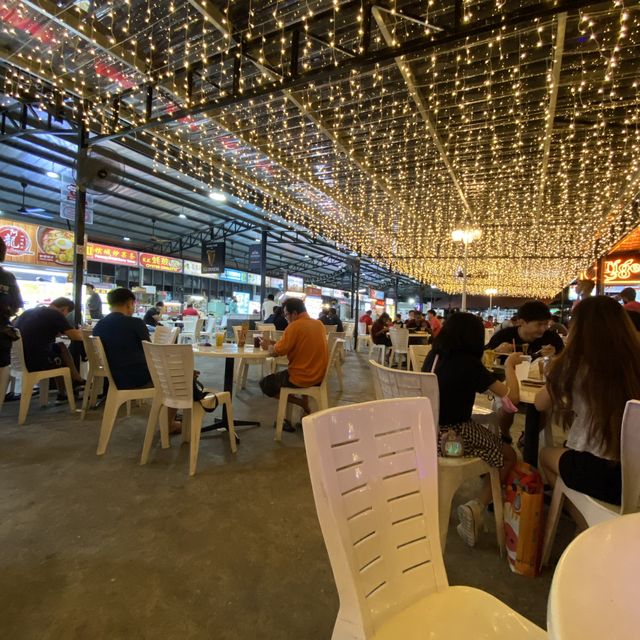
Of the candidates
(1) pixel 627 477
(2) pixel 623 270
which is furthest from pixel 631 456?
(2) pixel 623 270

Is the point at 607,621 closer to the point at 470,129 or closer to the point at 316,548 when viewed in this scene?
the point at 316,548

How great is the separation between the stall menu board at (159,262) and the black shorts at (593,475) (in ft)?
51.0

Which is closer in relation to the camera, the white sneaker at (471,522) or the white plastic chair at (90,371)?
the white sneaker at (471,522)

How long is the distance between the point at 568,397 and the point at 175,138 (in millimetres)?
6147

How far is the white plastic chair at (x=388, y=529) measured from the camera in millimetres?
894

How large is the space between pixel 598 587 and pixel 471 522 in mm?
1832

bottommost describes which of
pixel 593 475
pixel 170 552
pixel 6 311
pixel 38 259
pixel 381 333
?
pixel 170 552

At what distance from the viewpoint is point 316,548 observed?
212 centimetres

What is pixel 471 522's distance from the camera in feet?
7.07

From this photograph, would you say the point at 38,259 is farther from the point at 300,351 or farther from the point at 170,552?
the point at 170,552

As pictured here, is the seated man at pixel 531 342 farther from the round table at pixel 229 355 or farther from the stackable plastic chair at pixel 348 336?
the stackable plastic chair at pixel 348 336

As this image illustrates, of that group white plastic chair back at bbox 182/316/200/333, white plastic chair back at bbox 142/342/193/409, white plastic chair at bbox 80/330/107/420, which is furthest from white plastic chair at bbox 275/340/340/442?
white plastic chair back at bbox 182/316/200/333

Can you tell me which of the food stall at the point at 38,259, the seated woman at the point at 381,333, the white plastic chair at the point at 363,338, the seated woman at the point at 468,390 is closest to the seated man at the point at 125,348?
the seated woman at the point at 468,390

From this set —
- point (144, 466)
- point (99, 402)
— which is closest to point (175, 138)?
point (99, 402)
